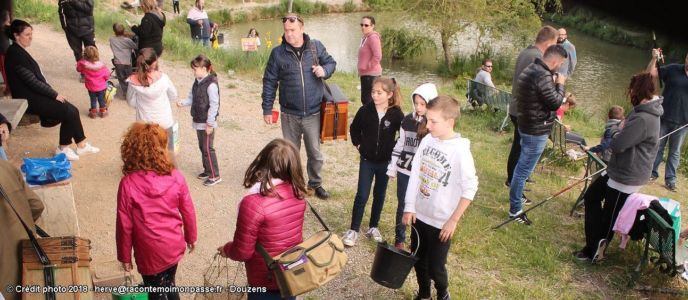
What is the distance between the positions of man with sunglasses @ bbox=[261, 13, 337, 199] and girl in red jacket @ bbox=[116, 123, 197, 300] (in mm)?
Result: 2106

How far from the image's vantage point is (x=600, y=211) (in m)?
4.64

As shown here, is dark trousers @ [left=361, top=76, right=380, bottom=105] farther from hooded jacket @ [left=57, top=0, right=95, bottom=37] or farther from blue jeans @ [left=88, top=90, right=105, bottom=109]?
hooded jacket @ [left=57, top=0, right=95, bottom=37]

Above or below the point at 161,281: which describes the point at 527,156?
above

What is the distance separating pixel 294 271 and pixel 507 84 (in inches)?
602

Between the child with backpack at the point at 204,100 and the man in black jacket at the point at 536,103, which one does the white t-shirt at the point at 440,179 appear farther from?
the child with backpack at the point at 204,100

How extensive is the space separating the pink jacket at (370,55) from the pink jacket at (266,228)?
4.72 metres

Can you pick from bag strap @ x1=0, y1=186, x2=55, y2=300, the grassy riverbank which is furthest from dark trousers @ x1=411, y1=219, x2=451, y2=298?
bag strap @ x1=0, y1=186, x2=55, y2=300

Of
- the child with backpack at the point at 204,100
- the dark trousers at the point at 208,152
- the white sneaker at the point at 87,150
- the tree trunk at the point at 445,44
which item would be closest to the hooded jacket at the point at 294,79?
the child with backpack at the point at 204,100

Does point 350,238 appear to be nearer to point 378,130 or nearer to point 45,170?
point 378,130

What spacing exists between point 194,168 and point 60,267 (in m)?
3.22

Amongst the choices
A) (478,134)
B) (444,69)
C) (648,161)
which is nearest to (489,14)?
(444,69)

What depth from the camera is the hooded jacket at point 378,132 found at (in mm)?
4375

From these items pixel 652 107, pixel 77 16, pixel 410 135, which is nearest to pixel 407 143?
pixel 410 135

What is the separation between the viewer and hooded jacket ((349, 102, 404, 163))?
438 centimetres
